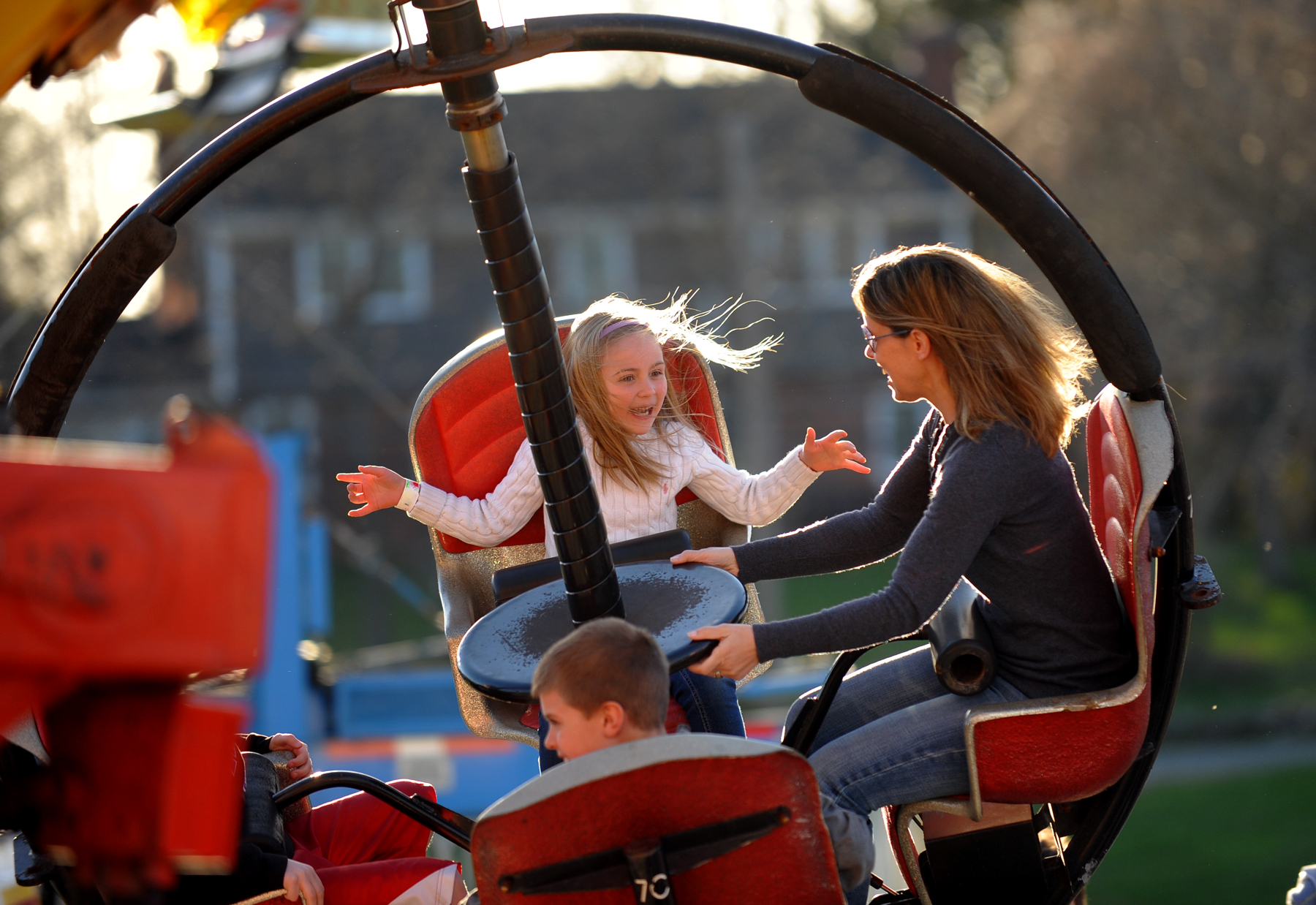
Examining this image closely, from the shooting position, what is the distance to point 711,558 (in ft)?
7.98

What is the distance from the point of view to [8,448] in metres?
1.17

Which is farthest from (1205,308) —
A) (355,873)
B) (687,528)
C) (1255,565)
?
(355,873)

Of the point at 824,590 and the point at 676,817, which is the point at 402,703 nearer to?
the point at 676,817

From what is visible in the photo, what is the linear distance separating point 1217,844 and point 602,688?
7857 mm

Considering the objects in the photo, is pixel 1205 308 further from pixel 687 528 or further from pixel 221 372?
pixel 221 372

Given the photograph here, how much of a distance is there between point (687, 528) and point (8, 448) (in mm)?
1838

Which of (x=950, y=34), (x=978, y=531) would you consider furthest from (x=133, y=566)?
(x=950, y=34)

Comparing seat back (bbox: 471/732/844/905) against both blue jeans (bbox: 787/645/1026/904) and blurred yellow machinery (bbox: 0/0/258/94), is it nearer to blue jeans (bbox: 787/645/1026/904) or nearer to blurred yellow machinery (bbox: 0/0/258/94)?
blue jeans (bbox: 787/645/1026/904)

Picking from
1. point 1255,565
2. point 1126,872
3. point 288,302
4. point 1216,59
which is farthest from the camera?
point 288,302

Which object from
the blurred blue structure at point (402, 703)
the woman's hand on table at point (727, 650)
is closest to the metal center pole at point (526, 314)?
the woman's hand on table at point (727, 650)

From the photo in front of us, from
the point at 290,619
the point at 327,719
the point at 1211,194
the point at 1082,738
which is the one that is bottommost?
the point at 1082,738

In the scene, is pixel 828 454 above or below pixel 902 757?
above

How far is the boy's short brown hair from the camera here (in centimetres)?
177

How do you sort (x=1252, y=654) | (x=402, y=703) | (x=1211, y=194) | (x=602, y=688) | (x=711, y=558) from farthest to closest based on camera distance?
(x=1252, y=654) < (x=1211, y=194) < (x=402, y=703) < (x=711, y=558) < (x=602, y=688)
